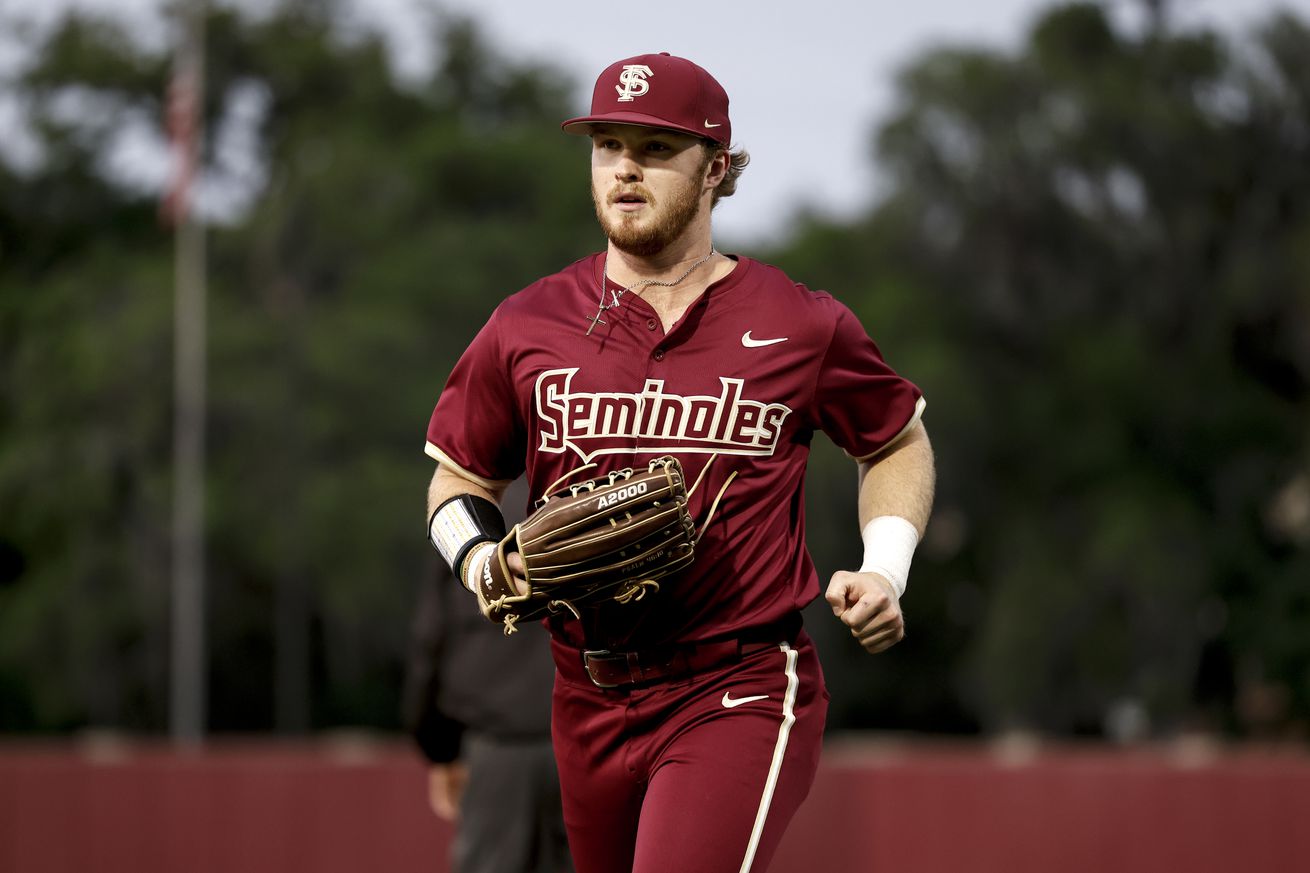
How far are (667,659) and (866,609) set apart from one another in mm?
520

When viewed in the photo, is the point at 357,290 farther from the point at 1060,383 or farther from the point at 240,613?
the point at 1060,383

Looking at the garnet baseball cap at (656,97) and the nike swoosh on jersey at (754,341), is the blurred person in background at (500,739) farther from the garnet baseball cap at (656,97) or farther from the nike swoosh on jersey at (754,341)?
the garnet baseball cap at (656,97)

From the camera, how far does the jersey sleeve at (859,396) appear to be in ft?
15.2

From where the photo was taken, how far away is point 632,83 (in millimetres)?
4469

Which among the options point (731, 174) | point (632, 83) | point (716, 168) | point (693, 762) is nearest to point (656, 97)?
point (632, 83)

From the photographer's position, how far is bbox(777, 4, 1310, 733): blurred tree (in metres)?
36.7

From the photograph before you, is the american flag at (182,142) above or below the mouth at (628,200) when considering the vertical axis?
below

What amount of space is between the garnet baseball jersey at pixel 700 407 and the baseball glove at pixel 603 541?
0.17 metres

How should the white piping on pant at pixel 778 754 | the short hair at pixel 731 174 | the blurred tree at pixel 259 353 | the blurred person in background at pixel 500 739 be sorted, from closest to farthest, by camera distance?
the white piping on pant at pixel 778 754 < the short hair at pixel 731 174 < the blurred person in background at pixel 500 739 < the blurred tree at pixel 259 353

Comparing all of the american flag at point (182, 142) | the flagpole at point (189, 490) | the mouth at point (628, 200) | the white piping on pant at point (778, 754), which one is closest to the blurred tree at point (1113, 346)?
the flagpole at point (189, 490)

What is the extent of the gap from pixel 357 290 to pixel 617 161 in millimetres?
38629

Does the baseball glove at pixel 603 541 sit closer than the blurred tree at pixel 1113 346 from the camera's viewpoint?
Yes

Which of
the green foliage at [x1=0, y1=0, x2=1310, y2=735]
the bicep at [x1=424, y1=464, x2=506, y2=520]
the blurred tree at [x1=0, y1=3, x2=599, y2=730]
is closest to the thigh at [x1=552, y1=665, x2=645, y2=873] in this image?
the bicep at [x1=424, y1=464, x2=506, y2=520]

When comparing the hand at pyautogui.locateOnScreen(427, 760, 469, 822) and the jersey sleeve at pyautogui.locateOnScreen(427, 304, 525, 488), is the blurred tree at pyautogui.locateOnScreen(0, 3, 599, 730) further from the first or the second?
the jersey sleeve at pyautogui.locateOnScreen(427, 304, 525, 488)
